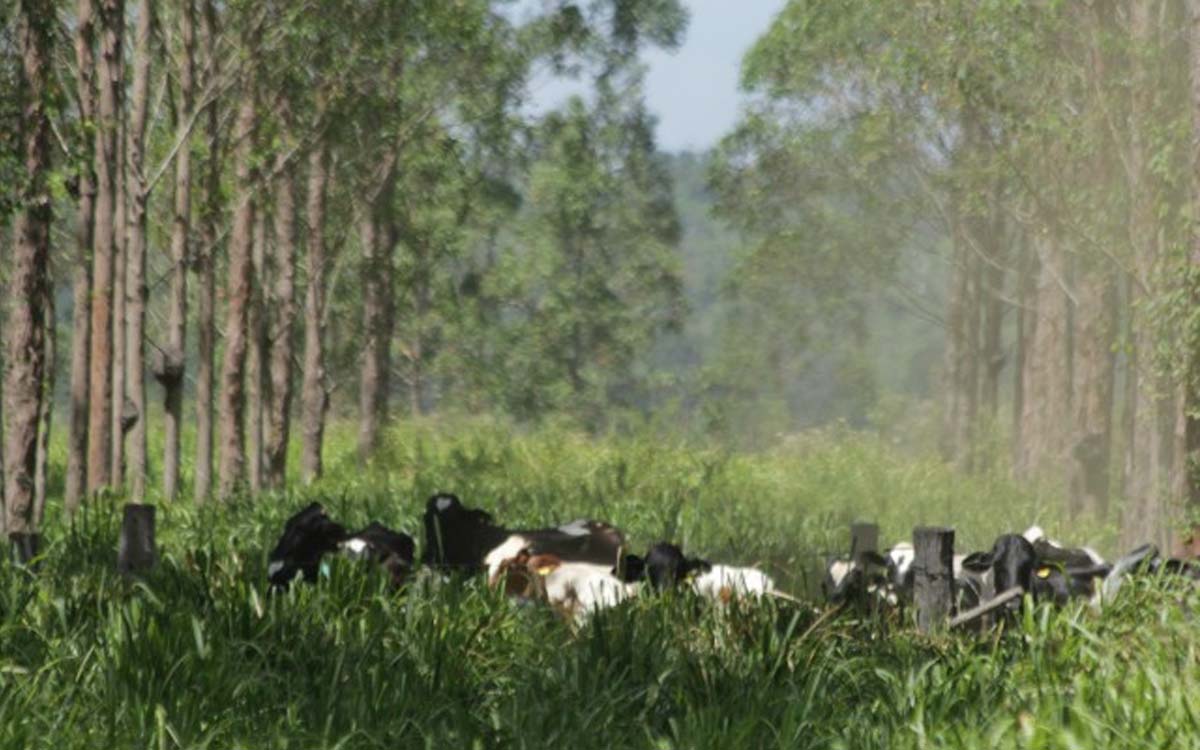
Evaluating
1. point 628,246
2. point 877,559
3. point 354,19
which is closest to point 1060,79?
point 354,19

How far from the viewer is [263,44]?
28.5 metres

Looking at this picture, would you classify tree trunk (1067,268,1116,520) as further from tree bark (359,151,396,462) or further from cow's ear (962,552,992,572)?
cow's ear (962,552,992,572)

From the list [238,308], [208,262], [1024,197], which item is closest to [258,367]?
[208,262]

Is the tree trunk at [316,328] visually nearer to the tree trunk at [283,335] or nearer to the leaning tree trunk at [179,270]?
the tree trunk at [283,335]

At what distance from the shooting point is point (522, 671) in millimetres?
9133

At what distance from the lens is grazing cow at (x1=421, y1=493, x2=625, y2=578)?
37.4 feet

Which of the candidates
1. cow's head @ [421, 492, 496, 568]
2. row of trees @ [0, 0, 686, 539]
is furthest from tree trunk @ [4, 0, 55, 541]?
cow's head @ [421, 492, 496, 568]

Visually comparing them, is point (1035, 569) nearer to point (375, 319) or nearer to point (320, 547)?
point (320, 547)

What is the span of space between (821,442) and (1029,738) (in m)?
35.9

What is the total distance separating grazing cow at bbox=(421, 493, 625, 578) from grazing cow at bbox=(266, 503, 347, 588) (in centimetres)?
49

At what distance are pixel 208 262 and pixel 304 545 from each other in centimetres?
1849

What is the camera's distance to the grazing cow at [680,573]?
10641 mm

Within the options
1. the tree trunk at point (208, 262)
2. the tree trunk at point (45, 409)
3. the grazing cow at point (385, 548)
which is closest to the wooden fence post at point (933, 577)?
the grazing cow at point (385, 548)

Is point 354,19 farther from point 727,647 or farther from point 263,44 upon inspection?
point 727,647
